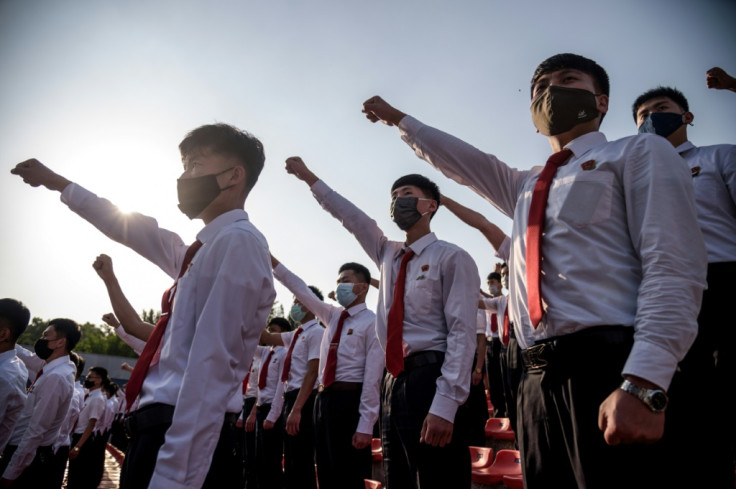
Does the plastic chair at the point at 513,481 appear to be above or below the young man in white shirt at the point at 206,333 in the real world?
below

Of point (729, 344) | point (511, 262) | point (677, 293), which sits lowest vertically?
point (729, 344)

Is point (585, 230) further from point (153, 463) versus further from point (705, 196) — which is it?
point (153, 463)

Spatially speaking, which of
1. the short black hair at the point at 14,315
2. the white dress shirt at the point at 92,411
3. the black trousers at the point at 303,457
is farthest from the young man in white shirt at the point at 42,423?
the white dress shirt at the point at 92,411

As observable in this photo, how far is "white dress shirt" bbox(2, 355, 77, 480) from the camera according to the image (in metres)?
4.71

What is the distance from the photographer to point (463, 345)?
9.76ft

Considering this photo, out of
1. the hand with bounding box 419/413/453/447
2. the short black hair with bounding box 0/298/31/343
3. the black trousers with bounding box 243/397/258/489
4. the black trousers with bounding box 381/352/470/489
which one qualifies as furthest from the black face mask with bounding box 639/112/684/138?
the black trousers with bounding box 243/397/258/489

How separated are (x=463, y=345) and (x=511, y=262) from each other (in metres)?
1.01

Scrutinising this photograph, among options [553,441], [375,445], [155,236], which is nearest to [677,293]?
[553,441]

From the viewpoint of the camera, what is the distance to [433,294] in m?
3.34

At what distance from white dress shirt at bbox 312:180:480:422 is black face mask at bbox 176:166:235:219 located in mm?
1403

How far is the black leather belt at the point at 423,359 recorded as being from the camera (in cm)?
311

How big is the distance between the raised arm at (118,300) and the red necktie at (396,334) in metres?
1.78

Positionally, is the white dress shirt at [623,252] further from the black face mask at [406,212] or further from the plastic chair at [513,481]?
the plastic chair at [513,481]

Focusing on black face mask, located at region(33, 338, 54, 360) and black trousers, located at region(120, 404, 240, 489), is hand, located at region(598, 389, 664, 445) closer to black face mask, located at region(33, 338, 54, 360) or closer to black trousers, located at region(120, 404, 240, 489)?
black trousers, located at region(120, 404, 240, 489)
